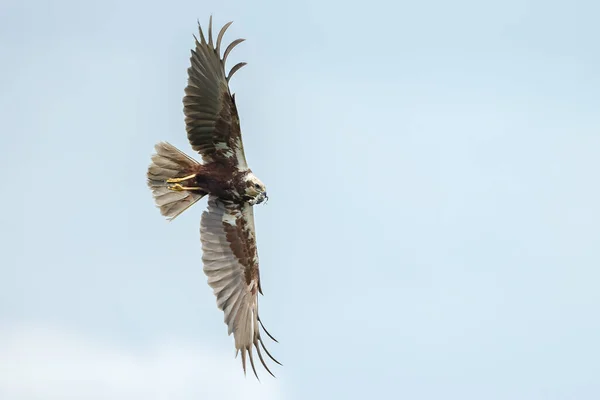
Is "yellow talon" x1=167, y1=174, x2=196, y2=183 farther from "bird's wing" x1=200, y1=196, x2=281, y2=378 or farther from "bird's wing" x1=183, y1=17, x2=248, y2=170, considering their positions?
"bird's wing" x1=200, y1=196, x2=281, y2=378

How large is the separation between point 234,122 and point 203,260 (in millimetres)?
2680

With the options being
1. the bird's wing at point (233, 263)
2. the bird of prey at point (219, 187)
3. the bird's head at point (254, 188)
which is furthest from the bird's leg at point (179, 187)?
the bird's head at point (254, 188)

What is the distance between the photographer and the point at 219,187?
18.5 m

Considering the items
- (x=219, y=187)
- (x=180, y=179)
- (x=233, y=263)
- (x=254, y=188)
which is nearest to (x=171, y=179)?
(x=180, y=179)

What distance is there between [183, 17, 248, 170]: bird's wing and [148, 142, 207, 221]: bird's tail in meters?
0.39

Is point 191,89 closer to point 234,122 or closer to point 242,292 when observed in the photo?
point 234,122

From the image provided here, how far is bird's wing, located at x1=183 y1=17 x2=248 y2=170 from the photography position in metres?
17.4

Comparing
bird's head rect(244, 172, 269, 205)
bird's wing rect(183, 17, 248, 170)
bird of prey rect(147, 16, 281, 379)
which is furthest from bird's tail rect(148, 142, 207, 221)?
bird's head rect(244, 172, 269, 205)

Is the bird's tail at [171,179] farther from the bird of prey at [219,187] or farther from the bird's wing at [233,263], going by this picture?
the bird's wing at [233,263]

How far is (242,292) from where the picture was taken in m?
19.3

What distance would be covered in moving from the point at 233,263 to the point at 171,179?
1932 millimetres

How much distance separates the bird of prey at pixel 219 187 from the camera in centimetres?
1756

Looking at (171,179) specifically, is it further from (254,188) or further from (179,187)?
(254,188)

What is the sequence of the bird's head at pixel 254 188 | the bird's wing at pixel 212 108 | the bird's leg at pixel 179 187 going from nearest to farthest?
the bird's wing at pixel 212 108 → the bird's head at pixel 254 188 → the bird's leg at pixel 179 187
